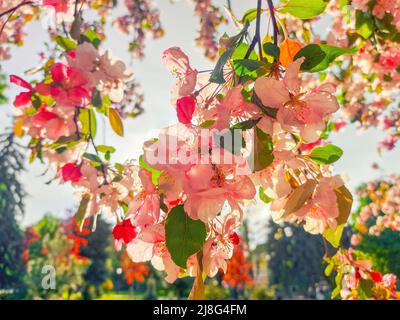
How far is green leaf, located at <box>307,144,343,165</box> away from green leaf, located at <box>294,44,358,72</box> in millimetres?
190

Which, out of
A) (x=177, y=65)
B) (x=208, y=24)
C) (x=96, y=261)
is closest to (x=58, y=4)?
(x=177, y=65)

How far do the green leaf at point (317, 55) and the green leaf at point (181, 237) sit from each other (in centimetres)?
40

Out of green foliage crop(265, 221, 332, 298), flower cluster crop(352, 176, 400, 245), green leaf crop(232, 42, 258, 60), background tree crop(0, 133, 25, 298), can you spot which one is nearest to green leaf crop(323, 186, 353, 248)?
green leaf crop(232, 42, 258, 60)

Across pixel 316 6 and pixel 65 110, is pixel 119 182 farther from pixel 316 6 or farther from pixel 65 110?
pixel 316 6

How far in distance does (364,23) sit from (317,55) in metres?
1.08

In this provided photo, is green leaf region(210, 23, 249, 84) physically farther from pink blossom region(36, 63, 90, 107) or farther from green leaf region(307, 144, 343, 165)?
pink blossom region(36, 63, 90, 107)

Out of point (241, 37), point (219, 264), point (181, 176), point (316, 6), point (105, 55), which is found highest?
point (105, 55)

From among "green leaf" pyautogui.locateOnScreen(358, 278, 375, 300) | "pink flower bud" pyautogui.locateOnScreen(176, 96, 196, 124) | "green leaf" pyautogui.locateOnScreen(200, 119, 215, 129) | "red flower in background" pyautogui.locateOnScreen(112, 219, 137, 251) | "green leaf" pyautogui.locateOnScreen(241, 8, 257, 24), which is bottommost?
"green leaf" pyautogui.locateOnScreen(358, 278, 375, 300)

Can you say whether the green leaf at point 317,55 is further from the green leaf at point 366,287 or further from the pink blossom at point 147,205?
the green leaf at point 366,287

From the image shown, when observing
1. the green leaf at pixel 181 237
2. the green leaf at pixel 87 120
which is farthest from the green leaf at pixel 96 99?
the green leaf at pixel 181 237

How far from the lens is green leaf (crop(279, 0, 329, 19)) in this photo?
0.94 m

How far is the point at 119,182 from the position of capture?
1.54 meters
